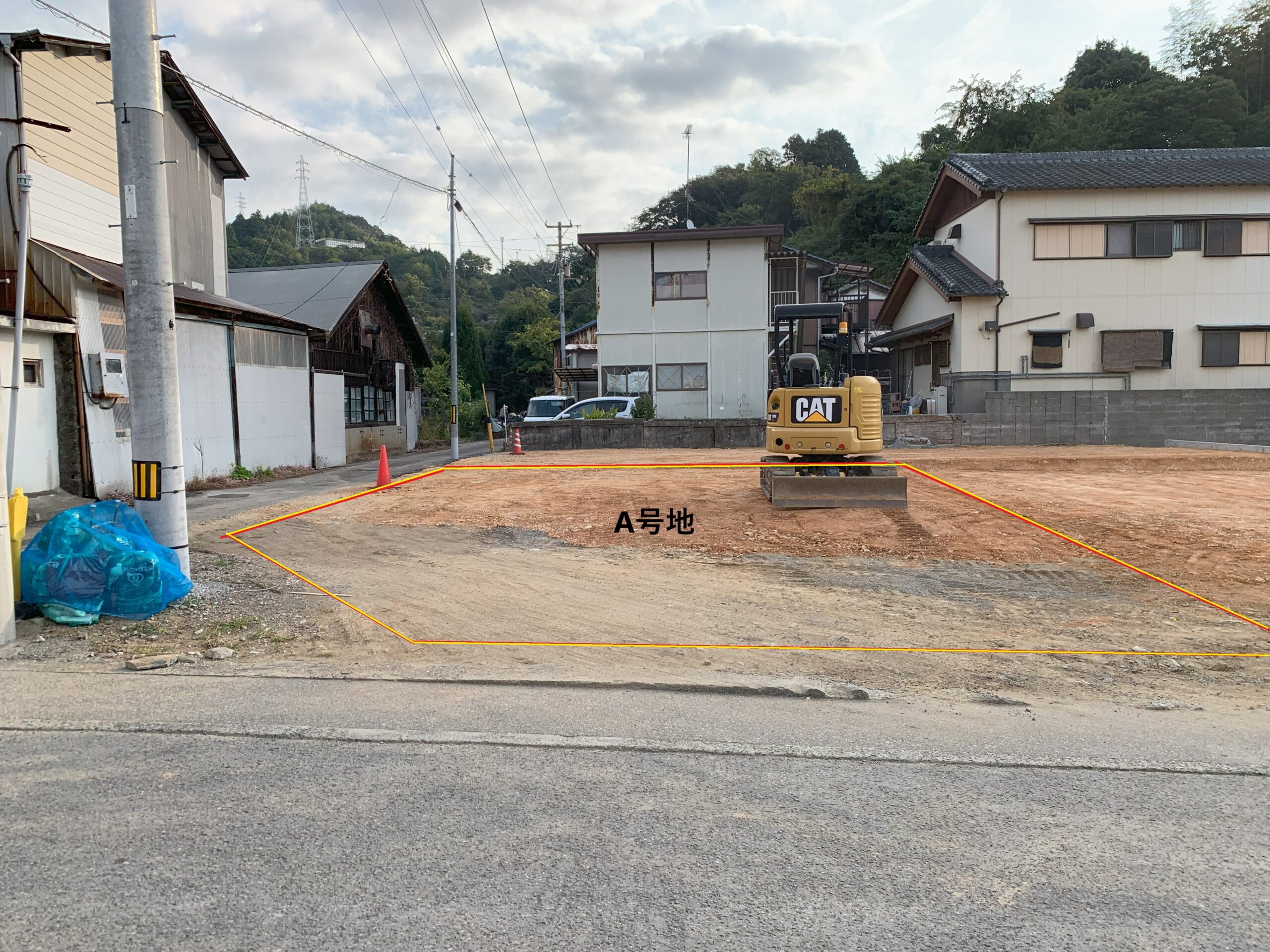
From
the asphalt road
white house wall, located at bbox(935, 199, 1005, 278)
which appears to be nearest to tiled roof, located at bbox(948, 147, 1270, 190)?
white house wall, located at bbox(935, 199, 1005, 278)

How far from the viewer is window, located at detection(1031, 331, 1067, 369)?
25.8 m

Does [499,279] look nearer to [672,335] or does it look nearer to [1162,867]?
[672,335]

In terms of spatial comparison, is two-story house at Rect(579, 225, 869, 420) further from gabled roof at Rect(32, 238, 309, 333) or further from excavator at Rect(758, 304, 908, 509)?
excavator at Rect(758, 304, 908, 509)

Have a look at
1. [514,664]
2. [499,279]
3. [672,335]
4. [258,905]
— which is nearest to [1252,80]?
[672,335]

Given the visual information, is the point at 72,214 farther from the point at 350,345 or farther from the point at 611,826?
the point at 611,826

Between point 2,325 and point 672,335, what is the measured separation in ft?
65.5

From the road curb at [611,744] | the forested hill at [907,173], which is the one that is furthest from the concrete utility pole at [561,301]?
the road curb at [611,744]

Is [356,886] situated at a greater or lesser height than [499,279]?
lesser

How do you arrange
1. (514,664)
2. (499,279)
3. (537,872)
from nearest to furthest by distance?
(537,872) < (514,664) < (499,279)

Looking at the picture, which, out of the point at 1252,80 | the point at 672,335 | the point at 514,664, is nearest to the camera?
the point at 514,664

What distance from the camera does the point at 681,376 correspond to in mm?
28734

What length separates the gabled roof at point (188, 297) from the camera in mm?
13086

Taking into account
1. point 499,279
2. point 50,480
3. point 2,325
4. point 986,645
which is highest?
point 499,279

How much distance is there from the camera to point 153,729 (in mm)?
4637
